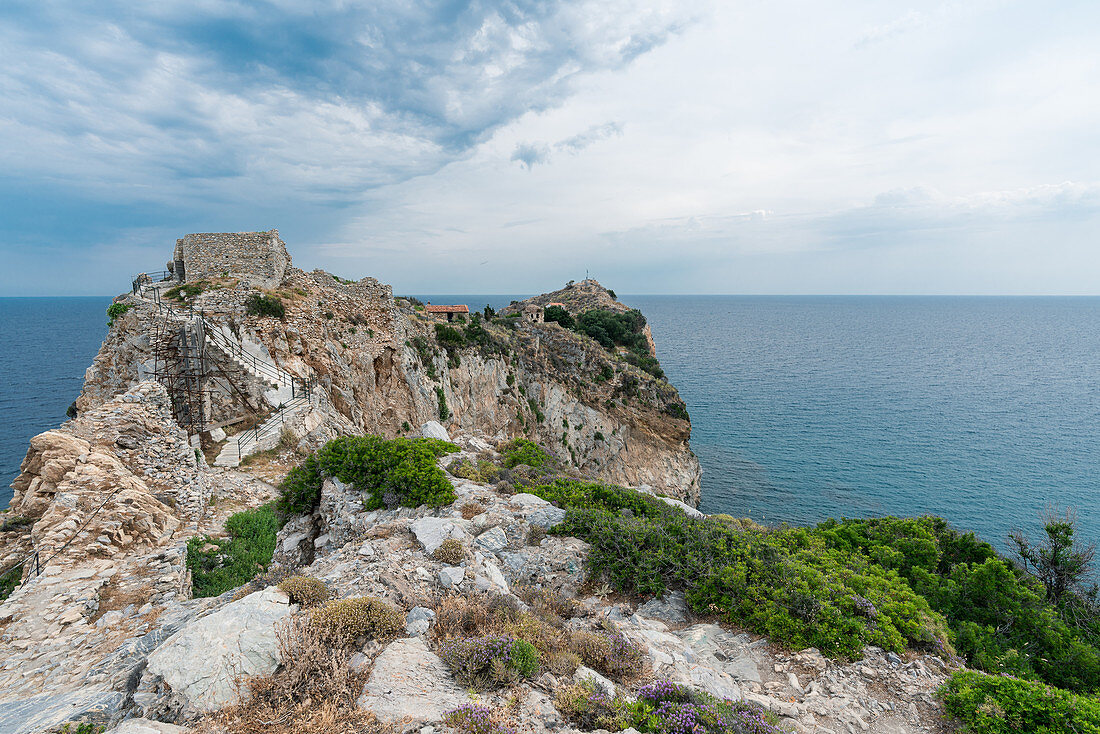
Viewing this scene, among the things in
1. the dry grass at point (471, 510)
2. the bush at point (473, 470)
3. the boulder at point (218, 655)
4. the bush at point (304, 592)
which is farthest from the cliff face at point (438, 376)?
the boulder at point (218, 655)

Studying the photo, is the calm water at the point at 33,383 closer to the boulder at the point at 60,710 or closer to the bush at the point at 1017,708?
the boulder at the point at 60,710

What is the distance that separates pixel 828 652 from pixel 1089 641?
8.43 meters

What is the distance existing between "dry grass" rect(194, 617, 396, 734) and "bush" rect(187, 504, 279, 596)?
6797 mm

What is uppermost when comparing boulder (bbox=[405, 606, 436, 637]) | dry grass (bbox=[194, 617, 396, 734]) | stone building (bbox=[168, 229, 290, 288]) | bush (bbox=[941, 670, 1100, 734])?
stone building (bbox=[168, 229, 290, 288])

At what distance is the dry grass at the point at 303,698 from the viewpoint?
4.69m

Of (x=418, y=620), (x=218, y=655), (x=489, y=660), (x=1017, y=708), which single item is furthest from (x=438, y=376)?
(x=1017, y=708)

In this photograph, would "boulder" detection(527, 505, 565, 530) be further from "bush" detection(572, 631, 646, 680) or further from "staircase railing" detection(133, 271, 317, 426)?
"staircase railing" detection(133, 271, 317, 426)

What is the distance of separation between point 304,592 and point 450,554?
2664mm

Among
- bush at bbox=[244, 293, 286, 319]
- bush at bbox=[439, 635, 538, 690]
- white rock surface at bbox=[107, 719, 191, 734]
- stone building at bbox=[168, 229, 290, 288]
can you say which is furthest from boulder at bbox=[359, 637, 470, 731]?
stone building at bbox=[168, 229, 290, 288]

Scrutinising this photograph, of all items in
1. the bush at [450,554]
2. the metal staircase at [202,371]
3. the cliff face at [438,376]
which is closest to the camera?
the bush at [450,554]

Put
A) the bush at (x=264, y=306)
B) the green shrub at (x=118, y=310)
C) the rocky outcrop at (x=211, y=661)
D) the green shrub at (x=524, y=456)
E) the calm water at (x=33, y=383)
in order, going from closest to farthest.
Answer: the rocky outcrop at (x=211, y=661) < the green shrub at (x=524, y=456) < the green shrub at (x=118, y=310) < the bush at (x=264, y=306) < the calm water at (x=33, y=383)

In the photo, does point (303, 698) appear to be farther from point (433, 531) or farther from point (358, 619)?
point (433, 531)

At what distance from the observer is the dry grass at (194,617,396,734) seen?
4.69m

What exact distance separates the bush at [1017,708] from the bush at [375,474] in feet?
33.4
